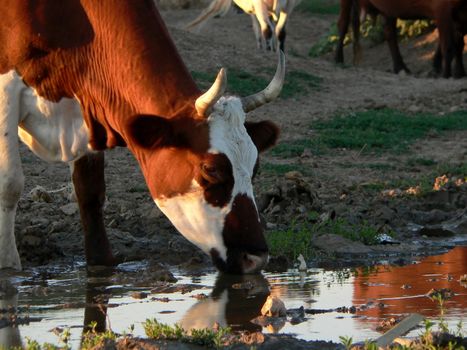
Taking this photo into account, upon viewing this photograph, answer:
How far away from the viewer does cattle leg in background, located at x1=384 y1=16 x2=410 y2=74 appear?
68.1 ft

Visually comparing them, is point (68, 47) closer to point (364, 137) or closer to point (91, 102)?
point (91, 102)

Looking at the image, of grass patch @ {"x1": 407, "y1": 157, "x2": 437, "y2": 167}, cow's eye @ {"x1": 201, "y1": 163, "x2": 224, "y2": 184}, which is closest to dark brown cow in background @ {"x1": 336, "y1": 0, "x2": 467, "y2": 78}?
grass patch @ {"x1": 407, "y1": 157, "x2": 437, "y2": 167}

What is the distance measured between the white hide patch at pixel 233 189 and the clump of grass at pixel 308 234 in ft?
3.37

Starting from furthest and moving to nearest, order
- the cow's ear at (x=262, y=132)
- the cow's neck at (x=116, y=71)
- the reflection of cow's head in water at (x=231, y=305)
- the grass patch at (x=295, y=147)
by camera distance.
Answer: the grass patch at (x=295, y=147), the cow's ear at (x=262, y=132), the cow's neck at (x=116, y=71), the reflection of cow's head in water at (x=231, y=305)

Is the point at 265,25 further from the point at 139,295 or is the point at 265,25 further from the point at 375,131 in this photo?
the point at 139,295

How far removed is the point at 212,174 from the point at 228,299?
67cm

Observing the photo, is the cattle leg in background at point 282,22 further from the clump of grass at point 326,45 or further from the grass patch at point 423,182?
the grass patch at point 423,182

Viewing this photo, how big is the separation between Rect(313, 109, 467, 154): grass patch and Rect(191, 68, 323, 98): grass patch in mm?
1389

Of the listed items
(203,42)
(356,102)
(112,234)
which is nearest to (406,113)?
(356,102)

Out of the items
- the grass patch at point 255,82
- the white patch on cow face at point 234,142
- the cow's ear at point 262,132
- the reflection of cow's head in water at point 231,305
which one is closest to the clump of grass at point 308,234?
the reflection of cow's head in water at point 231,305

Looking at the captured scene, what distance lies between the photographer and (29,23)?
7.61 meters

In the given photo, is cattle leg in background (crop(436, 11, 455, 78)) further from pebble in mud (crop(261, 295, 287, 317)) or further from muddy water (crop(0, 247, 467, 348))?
pebble in mud (crop(261, 295, 287, 317))

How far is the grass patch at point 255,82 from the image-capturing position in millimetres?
15641

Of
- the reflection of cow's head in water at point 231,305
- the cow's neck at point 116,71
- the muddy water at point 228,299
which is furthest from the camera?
the cow's neck at point 116,71
